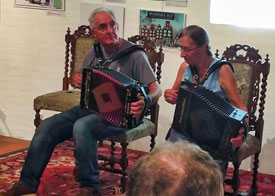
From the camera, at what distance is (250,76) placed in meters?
3.29

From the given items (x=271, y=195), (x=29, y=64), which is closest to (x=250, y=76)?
(x=271, y=195)

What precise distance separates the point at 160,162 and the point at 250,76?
7.27 feet

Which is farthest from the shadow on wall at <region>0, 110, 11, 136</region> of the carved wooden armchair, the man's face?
the carved wooden armchair

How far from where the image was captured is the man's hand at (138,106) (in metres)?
2.90

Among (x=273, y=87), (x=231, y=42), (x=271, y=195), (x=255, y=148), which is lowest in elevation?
(x=271, y=195)

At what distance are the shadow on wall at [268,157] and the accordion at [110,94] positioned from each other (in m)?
1.30

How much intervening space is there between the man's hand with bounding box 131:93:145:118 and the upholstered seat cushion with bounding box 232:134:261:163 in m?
0.59

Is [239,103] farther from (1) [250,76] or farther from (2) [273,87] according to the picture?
(2) [273,87]

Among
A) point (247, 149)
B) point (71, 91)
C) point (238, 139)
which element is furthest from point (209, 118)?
point (71, 91)

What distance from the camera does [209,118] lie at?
261cm

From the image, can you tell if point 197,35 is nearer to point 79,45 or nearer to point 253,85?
point 253,85

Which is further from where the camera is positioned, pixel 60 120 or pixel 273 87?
pixel 273 87

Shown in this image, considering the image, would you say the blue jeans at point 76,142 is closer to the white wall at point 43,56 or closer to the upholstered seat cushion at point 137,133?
the upholstered seat cushion at point 137,133

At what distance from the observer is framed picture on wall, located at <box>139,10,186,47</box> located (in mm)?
4043
